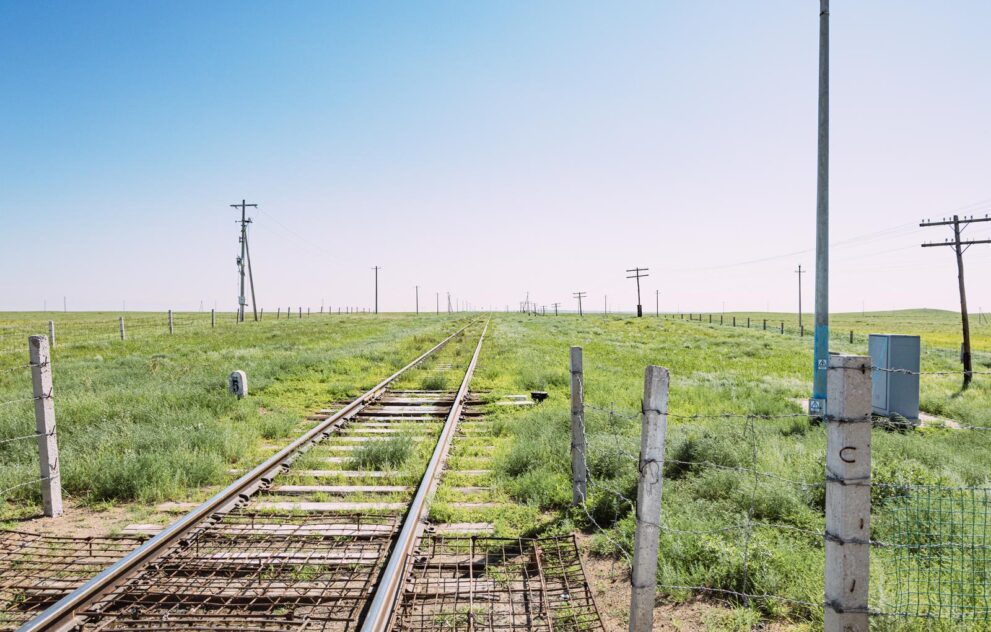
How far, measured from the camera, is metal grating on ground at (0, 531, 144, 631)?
12.9 feet

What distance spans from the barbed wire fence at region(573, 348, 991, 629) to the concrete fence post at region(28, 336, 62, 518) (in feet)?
A: 17.6

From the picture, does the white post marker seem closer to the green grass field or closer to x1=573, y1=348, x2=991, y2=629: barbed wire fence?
the green grass field

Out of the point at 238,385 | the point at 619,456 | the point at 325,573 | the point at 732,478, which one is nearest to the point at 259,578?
the point at 325,573

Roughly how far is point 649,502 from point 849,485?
1.16 m

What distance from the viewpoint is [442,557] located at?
15.5ft

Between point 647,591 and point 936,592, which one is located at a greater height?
point 647,591

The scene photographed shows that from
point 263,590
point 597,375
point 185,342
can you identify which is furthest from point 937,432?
point 185,342

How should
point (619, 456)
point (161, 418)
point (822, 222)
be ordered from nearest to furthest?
point (619, 456) < point (161, 418) < point (822, 222)

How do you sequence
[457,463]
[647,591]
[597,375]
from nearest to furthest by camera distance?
[647,591] → [457,463] → [597,375]

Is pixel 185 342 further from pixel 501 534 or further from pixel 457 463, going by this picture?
pixel 501 534

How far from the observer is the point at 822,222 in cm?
1029

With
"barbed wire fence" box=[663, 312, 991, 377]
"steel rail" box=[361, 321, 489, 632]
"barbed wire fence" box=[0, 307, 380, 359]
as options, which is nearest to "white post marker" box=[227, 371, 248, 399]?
"steel rail" box=[361, 321, 489, 632]

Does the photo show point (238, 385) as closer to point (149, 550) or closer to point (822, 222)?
point (149, 550)

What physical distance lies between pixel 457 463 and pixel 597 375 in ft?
27.0
